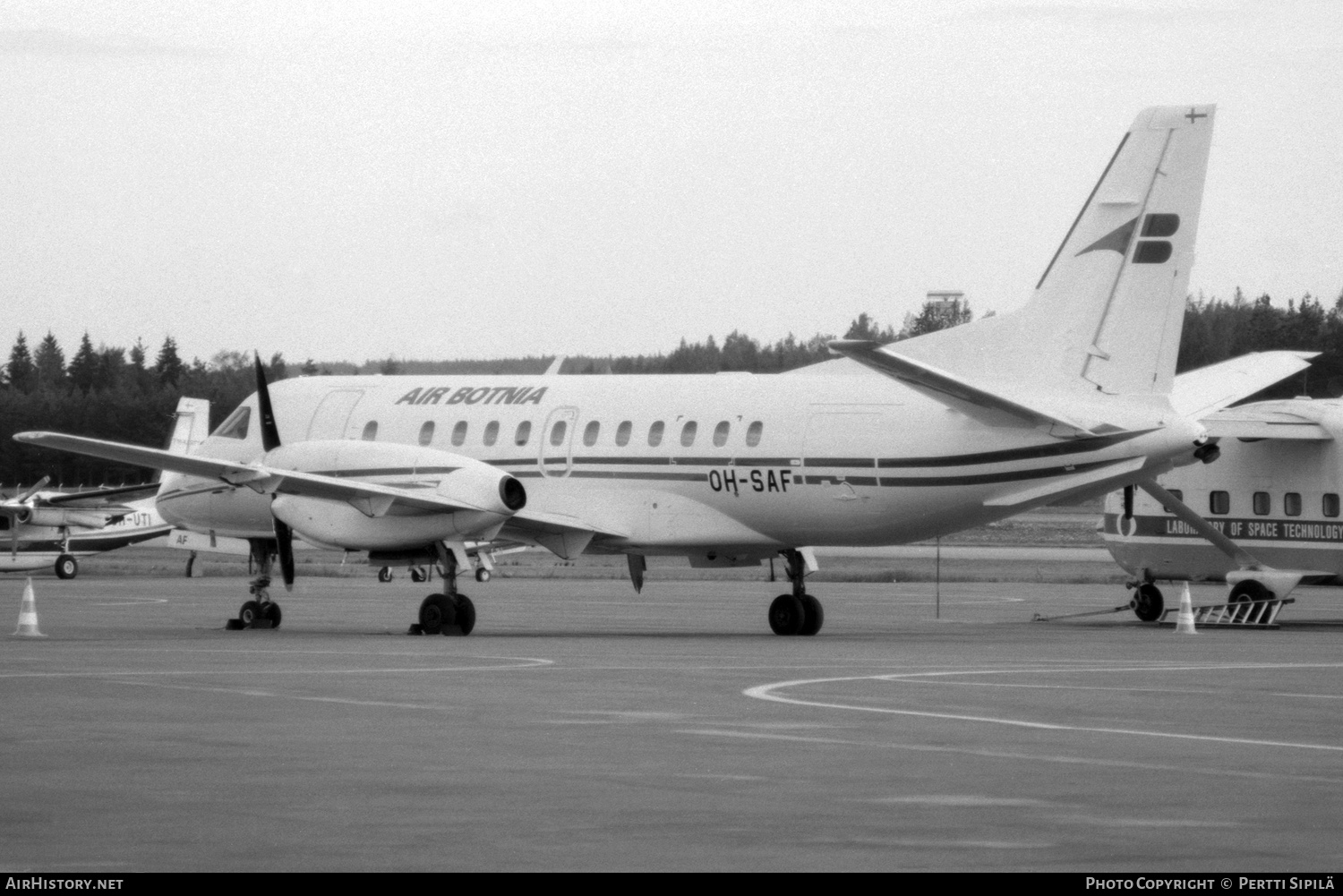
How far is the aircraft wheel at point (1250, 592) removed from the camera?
32.8 m

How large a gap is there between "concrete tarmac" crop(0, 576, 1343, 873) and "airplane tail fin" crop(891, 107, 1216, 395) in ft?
11.6

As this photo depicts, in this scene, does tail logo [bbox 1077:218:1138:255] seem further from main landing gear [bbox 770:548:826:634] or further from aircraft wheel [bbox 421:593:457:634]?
aircraft wheel [bbox 421:593:457:634]

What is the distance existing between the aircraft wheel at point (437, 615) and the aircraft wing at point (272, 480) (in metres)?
1.23

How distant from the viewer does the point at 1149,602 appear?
33.6 m

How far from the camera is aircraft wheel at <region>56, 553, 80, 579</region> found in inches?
2315

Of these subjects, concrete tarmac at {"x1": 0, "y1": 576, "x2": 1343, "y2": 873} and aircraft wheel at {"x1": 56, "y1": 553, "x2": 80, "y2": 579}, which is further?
aircraft wheel at {"x1": 56, "y1": 553, "x2": 80, "y2": 579}

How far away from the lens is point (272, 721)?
A: 13.8 m

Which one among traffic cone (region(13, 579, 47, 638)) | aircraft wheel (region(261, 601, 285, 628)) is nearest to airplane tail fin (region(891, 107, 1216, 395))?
aircraft wheel (region(261, 601, 285, 628))

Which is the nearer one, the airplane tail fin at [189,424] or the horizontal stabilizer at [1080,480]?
the horizontal stabilizer at [1080,480]

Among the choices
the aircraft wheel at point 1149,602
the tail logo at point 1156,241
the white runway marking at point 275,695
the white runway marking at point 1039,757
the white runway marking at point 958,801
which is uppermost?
the tail logo at point 1156,241

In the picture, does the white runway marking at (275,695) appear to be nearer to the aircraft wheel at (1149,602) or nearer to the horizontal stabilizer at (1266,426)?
the horizontal stabilizer at (1266,426)

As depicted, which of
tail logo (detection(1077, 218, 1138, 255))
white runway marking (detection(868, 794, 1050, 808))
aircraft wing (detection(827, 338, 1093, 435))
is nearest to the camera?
white runway marking (detection(868, 794, 1050, 808))

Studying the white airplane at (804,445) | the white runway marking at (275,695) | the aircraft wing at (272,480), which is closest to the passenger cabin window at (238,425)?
the white airplane at (804,445)

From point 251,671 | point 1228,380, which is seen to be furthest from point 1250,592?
point 251,671
